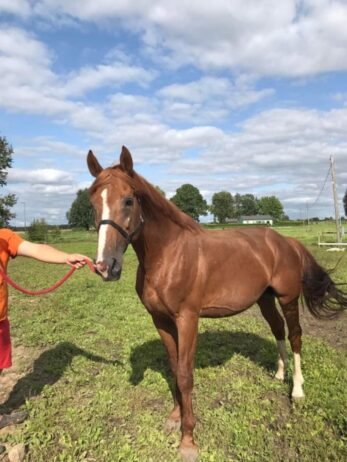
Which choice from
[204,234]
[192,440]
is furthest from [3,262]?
[192,440]

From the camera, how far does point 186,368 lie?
11.2ft

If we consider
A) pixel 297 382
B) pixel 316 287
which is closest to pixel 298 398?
pixel 297 382

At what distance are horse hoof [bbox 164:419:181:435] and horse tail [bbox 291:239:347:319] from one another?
91.2 inches

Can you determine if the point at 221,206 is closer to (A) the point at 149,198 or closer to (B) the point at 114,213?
(A) the point at 149,198

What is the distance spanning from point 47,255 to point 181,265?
124cm

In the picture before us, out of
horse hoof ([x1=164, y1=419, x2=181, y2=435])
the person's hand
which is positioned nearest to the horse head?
the person's hand

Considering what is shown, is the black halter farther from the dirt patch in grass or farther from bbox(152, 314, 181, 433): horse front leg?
the dirt patch in grass

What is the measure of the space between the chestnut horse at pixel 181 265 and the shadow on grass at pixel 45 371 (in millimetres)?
1821

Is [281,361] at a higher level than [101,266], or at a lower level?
lower

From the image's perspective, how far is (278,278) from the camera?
14.6 ft

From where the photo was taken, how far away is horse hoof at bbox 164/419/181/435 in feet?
12.1

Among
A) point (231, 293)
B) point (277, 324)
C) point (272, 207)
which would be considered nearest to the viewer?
point (231, 293)

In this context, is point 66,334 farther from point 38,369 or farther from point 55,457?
point 55,457

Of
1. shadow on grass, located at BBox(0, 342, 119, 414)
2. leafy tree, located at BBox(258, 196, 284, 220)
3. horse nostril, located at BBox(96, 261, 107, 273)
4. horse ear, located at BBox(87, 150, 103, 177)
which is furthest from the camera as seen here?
leafy tree, located at BBox(258, 196, 284, 220)
